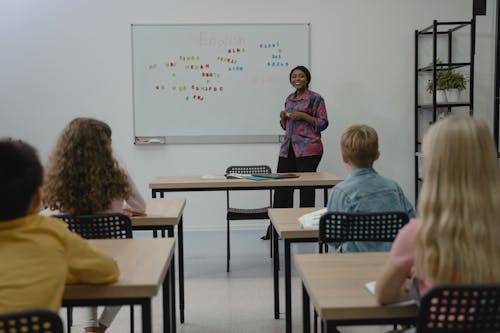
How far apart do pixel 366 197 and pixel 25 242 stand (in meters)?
1.38

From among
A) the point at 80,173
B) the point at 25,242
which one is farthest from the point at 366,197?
the point at 25,242

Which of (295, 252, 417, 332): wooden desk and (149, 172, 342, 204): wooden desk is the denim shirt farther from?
(149, 172, 342, 204): wooden desk

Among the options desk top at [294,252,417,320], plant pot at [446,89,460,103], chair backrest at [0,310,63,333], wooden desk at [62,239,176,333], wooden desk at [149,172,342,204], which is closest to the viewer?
chair backrest at [0,310,63,333]

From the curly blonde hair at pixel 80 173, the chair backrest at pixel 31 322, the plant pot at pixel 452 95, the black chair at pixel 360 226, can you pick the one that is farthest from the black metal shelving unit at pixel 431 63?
the chair backrest at pixel 31 322

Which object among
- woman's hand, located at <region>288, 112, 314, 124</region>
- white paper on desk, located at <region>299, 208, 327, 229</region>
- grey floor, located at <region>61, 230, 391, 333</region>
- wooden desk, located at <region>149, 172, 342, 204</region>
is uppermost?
woman's hand, located at <region>288, 112, 314, 124</region>

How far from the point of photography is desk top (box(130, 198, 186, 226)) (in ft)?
8.07

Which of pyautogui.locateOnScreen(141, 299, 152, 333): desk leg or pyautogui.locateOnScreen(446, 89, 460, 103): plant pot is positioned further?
pyautogui.locateOnScreen(446, 89, 460, 103): plant pot

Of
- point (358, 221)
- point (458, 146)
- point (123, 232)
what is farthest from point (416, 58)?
point (458, 146)

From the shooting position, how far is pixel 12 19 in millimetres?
5191

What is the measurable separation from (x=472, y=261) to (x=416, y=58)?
4.58m

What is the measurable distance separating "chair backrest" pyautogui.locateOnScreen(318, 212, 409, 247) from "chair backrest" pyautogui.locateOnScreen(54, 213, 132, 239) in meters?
0.75

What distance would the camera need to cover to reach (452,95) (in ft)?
16.8

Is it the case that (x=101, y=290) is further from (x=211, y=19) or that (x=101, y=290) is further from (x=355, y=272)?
(x=211, y=19)

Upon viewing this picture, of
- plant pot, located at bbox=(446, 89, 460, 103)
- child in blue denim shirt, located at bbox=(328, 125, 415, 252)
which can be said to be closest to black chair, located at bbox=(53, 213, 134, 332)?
child in blue denim shirt, located at bbox=(328, 125, 415, 252)
